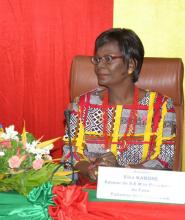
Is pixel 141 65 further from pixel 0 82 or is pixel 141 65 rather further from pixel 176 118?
pixel 0 82

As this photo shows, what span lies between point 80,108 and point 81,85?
0.18 m

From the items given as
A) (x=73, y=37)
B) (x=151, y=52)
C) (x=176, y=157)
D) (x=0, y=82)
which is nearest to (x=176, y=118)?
(x=176, y=157)

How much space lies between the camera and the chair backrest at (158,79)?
223 cm

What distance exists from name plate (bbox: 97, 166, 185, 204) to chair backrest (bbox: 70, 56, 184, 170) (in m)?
0.83

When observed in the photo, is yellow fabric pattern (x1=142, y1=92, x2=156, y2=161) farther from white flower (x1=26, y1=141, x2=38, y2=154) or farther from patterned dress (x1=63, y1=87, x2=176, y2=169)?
white flower (x1=26, y1=141, x2=38, y2=154)

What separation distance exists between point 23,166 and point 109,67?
2.70ft

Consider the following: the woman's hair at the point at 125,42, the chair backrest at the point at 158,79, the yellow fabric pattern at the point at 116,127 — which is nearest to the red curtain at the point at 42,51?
the chair backrest at the point at 158,79

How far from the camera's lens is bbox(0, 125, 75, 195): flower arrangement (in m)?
1.40

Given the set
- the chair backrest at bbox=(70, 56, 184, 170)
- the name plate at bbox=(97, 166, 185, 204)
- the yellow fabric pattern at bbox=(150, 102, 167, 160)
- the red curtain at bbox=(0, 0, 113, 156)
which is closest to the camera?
the name plate at bbox=(97, 166, 185, 204)

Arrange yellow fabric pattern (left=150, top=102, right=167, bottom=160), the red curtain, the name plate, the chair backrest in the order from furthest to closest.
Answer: the red curtain
the chair backrest
yellow fabric pattern (left=150, top=102, right=167, bottom=160)
the name plate

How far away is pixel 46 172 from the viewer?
1.44 m

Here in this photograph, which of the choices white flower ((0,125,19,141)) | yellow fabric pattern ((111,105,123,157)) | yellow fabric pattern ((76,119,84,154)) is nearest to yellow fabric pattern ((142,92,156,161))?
yellow fabric pattern ((111,105,123,157))

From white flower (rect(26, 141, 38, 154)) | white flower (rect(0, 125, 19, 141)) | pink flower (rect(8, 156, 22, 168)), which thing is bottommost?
pink flower (rect(8, 156, 22, 168))

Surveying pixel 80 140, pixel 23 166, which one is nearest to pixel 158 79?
pixel 80 140
